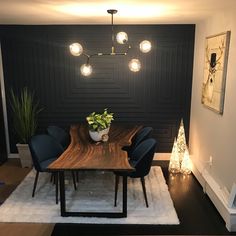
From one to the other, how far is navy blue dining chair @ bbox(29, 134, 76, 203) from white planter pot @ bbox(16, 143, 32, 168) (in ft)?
3.13

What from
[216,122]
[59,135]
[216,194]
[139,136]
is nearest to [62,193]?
[59,135]

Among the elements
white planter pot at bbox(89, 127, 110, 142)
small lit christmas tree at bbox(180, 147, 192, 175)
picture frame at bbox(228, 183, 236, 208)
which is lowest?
small lit christmas tree at bbox(180, 147, 192, 175)

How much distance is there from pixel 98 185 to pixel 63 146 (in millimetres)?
864

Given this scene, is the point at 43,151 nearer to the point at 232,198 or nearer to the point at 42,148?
the point at 42,148

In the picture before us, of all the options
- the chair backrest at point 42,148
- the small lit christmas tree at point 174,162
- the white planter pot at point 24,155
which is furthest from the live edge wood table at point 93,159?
the white planter pot at point 24,155

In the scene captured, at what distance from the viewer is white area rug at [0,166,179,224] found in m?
3.15

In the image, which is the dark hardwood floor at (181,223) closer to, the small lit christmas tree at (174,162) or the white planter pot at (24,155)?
the small lit christmas tree at (174,162)

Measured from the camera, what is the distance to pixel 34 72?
4.86 metres

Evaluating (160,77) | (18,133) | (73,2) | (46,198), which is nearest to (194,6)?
(73,2)

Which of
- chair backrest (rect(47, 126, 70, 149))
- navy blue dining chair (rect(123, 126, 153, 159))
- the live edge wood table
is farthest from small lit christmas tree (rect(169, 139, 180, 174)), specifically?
chair backrest (rect(47, 126, 70, 149))

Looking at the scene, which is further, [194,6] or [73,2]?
[194,6]

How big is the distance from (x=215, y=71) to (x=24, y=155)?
10.7ft

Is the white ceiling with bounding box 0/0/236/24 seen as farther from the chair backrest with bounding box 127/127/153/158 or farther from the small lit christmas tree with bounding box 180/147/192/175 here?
the small lit christmas tree with bounding box 180/147/192/175

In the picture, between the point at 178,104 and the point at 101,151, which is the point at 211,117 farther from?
the point at 101,151
